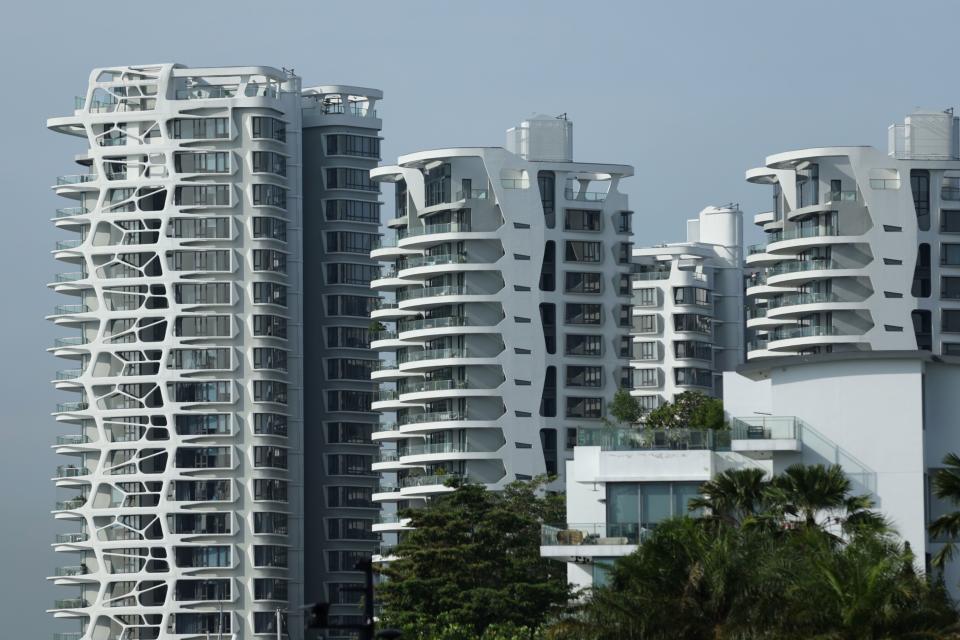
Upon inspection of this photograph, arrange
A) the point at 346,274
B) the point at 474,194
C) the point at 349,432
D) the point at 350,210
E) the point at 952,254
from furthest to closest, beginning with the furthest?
the point at 350,210 → the point at 346,274 → the point at 349,432 → the point at 474,194 → the point at 952,254

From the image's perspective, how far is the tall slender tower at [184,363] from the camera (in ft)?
570

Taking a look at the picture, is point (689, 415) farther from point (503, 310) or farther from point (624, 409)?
point (503, 310)

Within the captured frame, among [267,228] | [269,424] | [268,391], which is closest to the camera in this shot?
[269,424]

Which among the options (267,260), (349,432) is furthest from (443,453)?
(267,260)

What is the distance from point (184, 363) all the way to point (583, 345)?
31622 millimetres

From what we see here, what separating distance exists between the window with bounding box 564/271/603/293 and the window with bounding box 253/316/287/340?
2519cm

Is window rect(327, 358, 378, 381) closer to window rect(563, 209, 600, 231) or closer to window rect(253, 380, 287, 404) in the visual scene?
window rect(253, 380, 287, 404)

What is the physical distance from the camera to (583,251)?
167 metres

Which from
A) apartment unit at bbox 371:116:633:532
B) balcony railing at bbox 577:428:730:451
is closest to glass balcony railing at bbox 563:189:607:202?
apartment unit at bbox 371:116:633:532

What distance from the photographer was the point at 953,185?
A: 6506 inches

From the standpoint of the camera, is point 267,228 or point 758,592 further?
point 267,228

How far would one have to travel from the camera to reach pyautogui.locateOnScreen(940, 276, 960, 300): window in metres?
164

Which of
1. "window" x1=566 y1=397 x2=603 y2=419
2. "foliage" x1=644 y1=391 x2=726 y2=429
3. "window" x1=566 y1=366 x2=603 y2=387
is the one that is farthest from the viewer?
"window" x1=566 y1=366 x2=603 y2=387

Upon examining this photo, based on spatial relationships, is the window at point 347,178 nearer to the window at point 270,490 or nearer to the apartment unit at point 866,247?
the window at point 270,490
